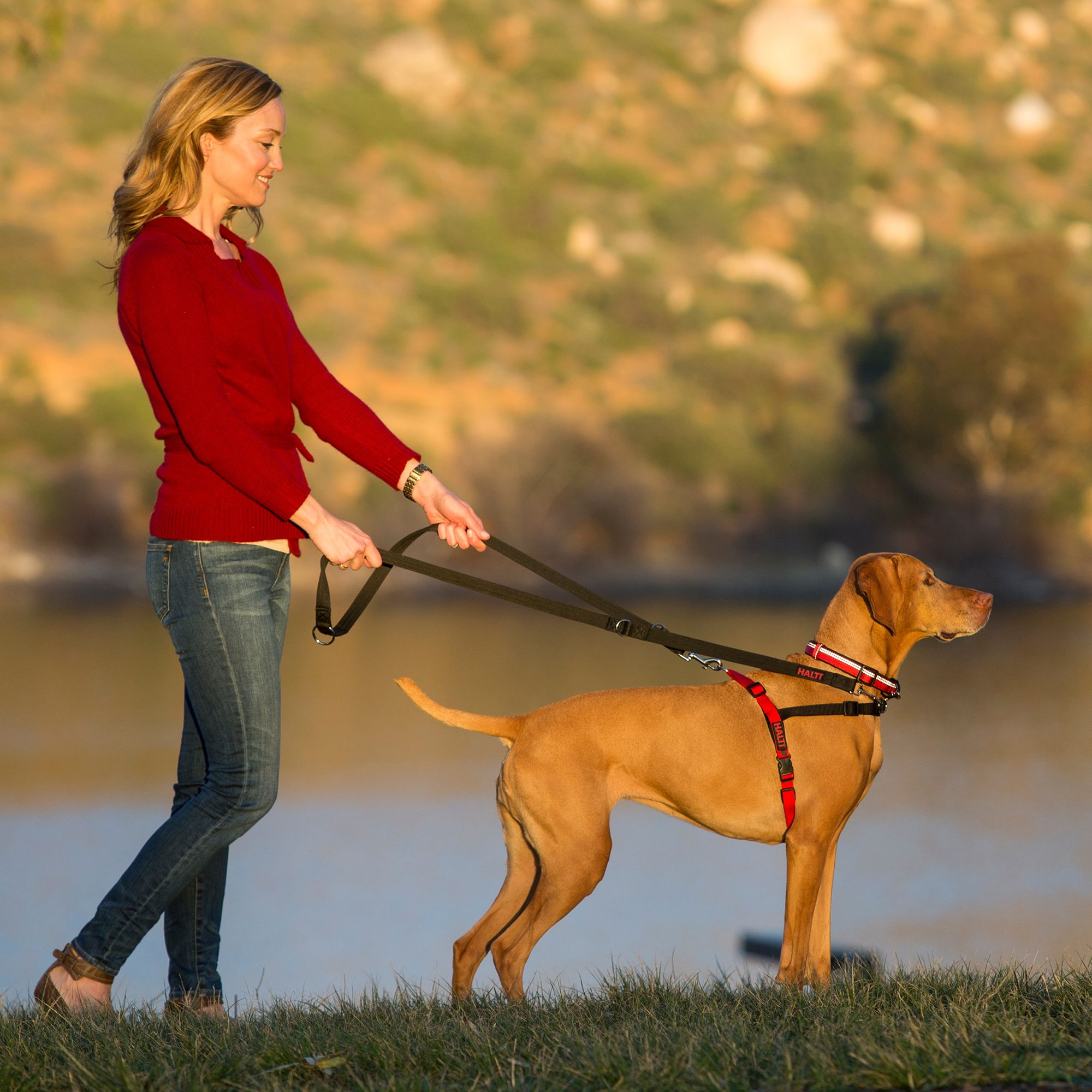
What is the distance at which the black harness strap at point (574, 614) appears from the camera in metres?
3.63

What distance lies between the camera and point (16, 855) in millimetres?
9328

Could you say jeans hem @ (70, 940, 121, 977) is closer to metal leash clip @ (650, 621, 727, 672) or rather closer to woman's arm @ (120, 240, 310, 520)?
woman's arm @ (120, 240, 310, 520)

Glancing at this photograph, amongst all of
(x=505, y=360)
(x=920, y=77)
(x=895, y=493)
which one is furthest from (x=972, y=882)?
(x=920, y=77)

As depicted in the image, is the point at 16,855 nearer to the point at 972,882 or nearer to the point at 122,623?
the point at 972,882

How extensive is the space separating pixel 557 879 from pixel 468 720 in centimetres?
50

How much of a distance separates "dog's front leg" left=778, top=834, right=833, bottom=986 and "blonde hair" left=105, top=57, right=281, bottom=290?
2.32 m

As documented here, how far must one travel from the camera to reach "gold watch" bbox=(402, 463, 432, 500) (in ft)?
12.6

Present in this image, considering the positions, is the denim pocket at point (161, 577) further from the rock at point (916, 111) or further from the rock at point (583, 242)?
the rock at point (916, 111)

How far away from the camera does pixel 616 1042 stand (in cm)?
298

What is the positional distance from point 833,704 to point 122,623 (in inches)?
725

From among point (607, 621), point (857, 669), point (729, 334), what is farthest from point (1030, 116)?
point (607, 621)

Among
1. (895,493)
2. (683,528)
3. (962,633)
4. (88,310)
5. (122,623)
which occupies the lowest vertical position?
(962,633)

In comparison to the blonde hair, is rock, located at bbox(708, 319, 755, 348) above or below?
above

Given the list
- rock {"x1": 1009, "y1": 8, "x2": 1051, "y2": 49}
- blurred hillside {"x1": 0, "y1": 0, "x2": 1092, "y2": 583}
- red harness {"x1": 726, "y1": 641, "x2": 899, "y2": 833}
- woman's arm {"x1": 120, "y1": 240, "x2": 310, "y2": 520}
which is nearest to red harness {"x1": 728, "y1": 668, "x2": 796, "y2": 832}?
red harness {"x1": 726, "y1": 641, "x2": 899, "y2": 833}
